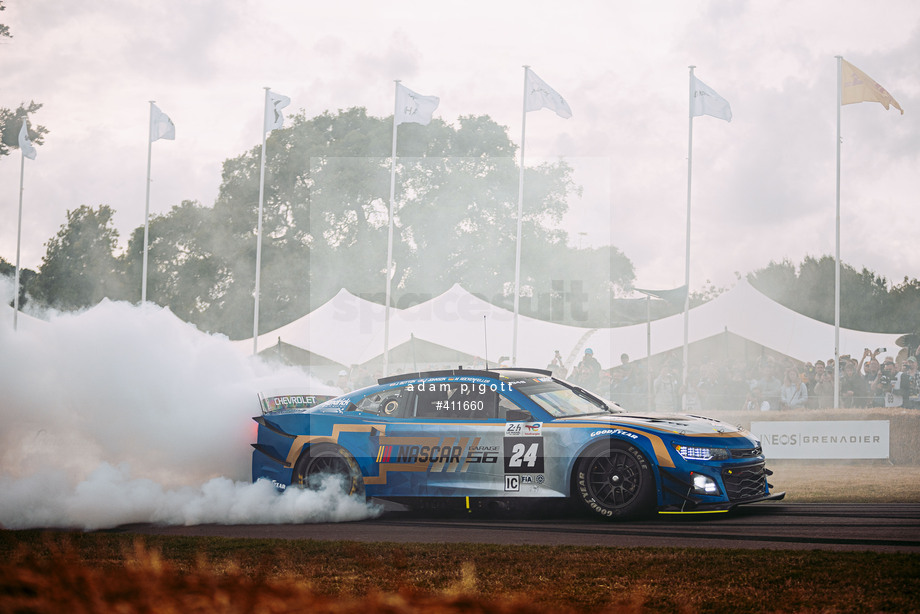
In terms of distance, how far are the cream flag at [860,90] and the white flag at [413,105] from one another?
11.2 m

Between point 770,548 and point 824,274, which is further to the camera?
point 824,274

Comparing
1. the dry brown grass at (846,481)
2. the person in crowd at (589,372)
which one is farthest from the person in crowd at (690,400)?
the dry brown grass at (846,481)

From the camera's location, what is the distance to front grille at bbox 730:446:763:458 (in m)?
8.42

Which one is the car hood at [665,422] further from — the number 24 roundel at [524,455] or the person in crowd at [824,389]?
the person in crowd at [824,389]

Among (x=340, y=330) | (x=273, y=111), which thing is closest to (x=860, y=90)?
(x=340, y=330)

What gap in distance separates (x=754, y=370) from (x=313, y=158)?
30.2m

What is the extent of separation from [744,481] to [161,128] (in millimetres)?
28064

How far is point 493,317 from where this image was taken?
26.6m

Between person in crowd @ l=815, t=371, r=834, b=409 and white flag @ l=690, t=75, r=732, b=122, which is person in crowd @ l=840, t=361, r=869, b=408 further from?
white flag @ l=690, t=75, r=732, b=122

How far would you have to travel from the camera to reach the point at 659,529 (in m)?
7.93

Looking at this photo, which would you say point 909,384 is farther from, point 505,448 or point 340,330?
point 340,330

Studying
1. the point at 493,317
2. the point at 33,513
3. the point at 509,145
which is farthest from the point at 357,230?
the point at 33,513

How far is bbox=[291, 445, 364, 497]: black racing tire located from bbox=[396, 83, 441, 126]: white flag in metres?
18.7

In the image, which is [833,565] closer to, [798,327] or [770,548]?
[770,548]
